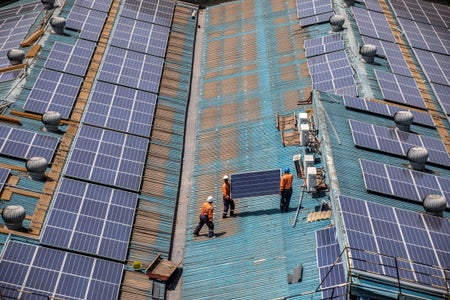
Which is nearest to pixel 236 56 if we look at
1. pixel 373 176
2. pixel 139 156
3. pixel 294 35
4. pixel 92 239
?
pixel 294 35

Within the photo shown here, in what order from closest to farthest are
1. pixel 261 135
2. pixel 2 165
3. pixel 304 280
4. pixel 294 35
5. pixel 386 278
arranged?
pixel 386 278 → pixel 304 280 → pixel 2 165 → pixel 261 135 → pixel 294 35

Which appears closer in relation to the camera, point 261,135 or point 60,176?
point 60,176

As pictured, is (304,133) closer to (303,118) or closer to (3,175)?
(303,118)

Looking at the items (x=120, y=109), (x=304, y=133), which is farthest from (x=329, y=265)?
(x=120, y=109)

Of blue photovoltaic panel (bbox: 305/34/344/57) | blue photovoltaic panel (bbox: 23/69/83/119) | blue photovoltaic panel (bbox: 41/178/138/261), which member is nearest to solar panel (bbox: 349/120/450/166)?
blue photovoltaic panel (bbox: 305/34/344/57)

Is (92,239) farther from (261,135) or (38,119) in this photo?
(261,135)

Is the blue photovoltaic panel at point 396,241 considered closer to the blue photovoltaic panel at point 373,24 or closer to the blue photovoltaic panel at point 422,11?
the blue photovoltaic panel at point 373,24
